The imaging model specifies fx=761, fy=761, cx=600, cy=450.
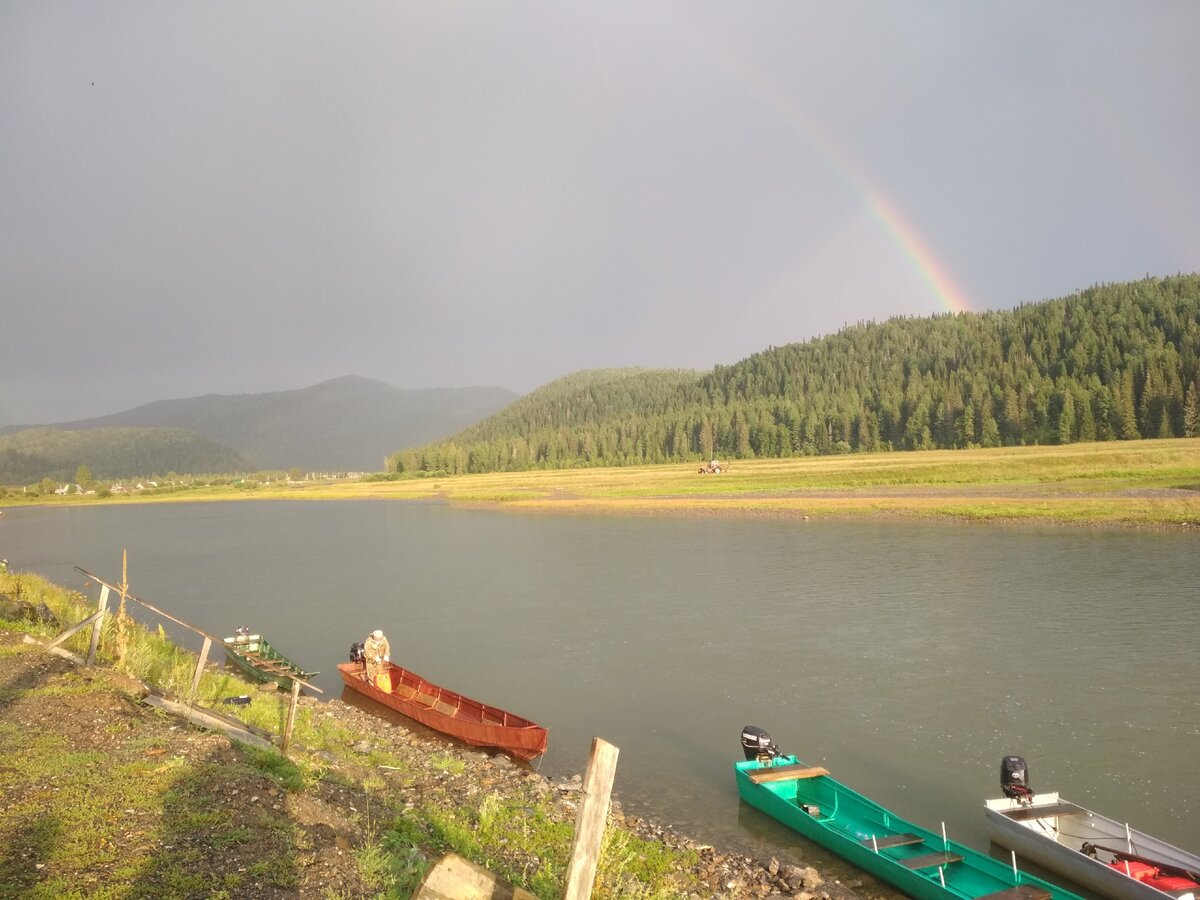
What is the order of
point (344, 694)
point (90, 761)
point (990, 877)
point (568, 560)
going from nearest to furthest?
point (90, 761)
point (990, 877)
point (344, 694)
point (568, 560)

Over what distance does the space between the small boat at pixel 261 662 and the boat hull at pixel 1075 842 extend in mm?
21791

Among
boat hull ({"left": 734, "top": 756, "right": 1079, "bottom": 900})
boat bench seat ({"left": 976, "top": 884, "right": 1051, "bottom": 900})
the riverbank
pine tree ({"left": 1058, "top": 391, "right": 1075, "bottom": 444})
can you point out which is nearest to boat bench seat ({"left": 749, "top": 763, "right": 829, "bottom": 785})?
boat hull ({"left": 734, "top": 756, "right": 1079, "bottom": 900})

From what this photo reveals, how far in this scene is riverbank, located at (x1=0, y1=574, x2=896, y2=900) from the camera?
28.5 feet

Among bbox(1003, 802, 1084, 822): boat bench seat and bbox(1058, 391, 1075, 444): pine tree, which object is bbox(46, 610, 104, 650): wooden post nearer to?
bbox(1003, 802, 1084, 822): boat bench seat

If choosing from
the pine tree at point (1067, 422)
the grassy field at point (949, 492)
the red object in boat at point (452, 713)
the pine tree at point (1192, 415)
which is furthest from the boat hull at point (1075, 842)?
the pine tree at point (1067, 422)

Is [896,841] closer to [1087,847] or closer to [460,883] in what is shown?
[1087,847]

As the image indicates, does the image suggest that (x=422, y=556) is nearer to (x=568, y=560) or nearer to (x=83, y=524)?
(x=568, y=560)

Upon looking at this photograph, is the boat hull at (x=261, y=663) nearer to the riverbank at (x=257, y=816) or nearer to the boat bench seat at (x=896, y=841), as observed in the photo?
the riverbank at (x=257, y=816)

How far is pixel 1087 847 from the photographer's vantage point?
1423 cm

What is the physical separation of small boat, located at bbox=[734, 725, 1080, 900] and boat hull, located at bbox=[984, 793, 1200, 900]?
0.91 metres

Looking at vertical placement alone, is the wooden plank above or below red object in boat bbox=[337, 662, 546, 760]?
above

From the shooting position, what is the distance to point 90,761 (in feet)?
38.5

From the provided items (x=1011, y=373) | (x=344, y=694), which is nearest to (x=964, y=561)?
(x=344, y=694)

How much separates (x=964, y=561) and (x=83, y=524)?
13605 centimetres
